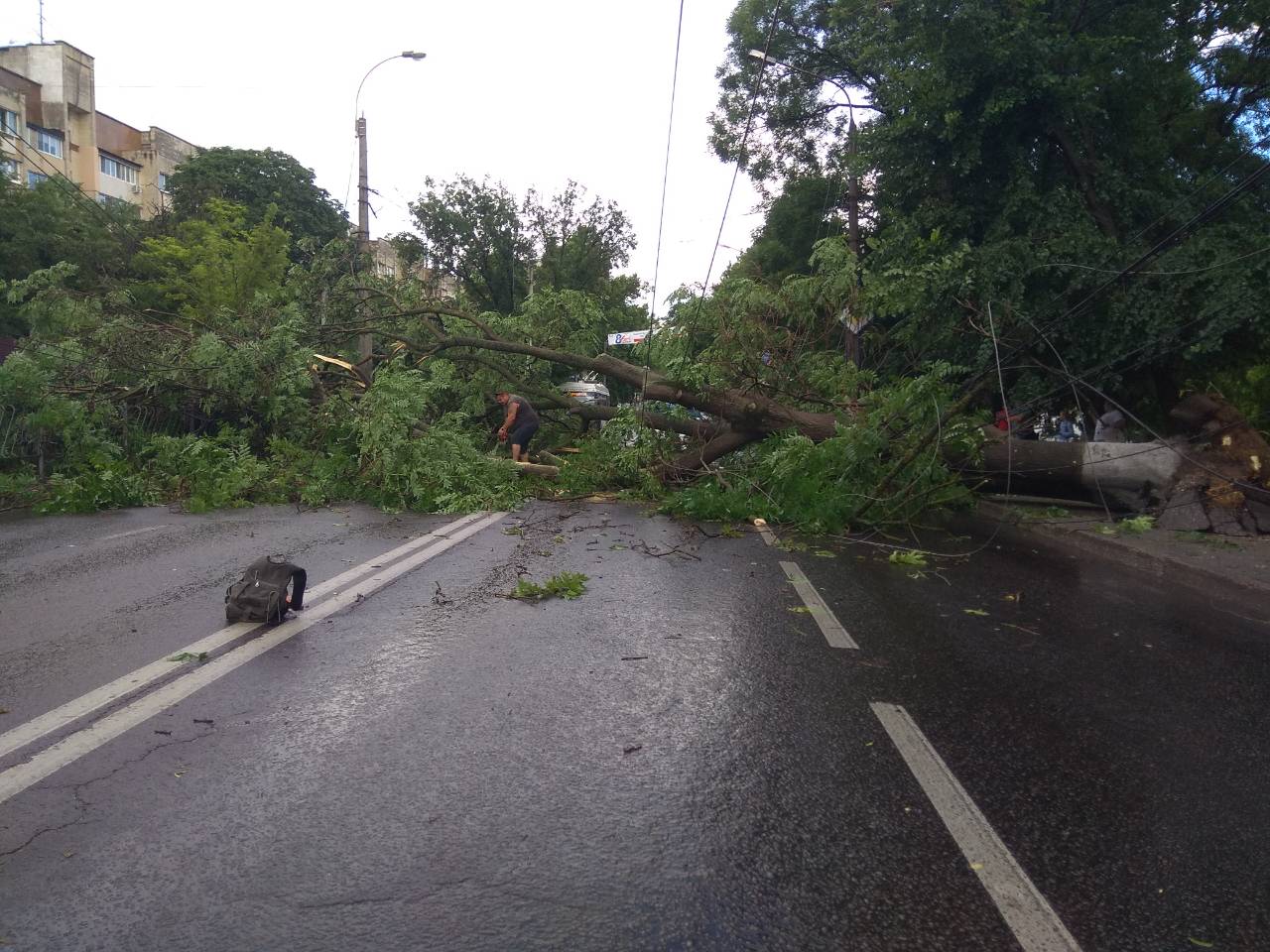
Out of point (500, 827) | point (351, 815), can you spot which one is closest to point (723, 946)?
point (500, 827)

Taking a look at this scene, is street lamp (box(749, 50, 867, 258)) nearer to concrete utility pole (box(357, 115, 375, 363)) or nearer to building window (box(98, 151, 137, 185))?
concrete utility pole (box(357, 115, 375, 363))

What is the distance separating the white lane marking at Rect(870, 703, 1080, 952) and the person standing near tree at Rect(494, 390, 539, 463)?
10.7 metres

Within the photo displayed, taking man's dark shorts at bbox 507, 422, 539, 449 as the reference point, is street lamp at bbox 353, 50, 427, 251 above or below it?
above

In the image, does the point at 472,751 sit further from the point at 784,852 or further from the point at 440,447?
the point at 440,447

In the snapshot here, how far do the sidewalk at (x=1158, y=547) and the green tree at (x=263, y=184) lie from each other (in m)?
39.2

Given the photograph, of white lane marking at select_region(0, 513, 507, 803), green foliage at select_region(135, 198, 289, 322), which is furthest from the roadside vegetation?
green foliage at select_region(135, 198, 289, 322)

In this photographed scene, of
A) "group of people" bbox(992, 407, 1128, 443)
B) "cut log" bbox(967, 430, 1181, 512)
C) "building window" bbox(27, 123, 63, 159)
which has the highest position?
"building window" bbox(27, 123, 63, 159)

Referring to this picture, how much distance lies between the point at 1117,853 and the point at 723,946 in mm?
1475

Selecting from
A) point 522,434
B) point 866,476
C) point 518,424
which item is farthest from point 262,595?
point 518,424

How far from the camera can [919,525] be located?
11594 millimetres

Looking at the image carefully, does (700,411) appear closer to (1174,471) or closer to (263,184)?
(1174,471)

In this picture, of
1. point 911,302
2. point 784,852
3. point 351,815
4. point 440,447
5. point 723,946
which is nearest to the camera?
point 723,946

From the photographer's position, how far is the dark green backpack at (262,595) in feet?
19.7

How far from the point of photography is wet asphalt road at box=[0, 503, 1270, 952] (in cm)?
277
